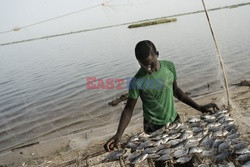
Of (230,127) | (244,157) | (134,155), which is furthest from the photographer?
(230,127)

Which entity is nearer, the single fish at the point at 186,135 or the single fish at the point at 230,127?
the single fish at the point at 186,135

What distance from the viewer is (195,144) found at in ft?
10.5

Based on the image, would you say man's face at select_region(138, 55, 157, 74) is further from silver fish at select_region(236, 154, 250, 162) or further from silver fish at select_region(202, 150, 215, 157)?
silver fish at select_region(236, 154, 250, 162)

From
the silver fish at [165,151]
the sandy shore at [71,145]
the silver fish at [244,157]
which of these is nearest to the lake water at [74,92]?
the sandy shore at [71,145]

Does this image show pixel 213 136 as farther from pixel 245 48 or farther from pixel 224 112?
pixel 245 48

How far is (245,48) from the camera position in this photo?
57.4 feet

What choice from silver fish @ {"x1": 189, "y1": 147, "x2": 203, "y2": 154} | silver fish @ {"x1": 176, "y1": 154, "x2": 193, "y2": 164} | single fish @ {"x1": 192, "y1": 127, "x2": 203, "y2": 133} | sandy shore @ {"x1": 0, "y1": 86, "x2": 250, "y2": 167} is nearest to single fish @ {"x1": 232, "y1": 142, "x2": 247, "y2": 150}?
silver fish @ {"x1": 189, "y1": 147, "x2": 203, "y2": 154}

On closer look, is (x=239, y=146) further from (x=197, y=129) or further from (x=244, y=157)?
(x=197, y=129)

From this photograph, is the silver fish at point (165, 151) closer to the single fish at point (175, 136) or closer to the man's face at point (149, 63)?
the single fish at point (175, 136)

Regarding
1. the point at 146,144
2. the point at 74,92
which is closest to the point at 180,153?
the point at 146,144

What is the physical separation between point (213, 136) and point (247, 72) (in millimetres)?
10287

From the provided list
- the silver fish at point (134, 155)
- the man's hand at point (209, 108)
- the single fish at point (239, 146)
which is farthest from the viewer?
the man's hand at point (209, 108)

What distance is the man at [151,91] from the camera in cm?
321

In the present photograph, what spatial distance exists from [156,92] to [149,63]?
44 centimetres
